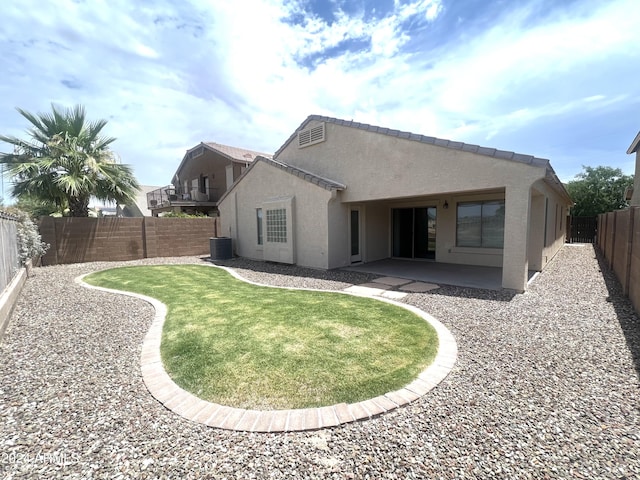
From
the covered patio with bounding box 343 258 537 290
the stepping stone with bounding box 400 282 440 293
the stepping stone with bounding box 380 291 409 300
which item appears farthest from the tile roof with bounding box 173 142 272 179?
the stepping stone with bounding box 380 291 409 300

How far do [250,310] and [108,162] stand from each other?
12.1 meters

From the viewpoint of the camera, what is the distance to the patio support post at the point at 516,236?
719cm

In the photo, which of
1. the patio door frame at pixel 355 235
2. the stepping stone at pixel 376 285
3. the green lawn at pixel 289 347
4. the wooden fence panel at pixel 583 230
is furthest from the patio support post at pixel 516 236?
the wooden fence panel at pixel 583 230

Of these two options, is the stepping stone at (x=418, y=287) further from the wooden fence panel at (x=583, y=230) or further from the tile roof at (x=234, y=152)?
the wooden fence panel at (x=583, y=230)

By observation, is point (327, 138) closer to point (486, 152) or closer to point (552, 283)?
point (486, 152)

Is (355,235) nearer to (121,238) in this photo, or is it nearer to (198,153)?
(121,238)

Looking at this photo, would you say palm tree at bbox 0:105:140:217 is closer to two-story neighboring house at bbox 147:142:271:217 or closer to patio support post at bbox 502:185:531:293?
two-story neighboring house at bbox 147:142:271:217

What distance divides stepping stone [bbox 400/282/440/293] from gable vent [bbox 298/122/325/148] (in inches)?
284

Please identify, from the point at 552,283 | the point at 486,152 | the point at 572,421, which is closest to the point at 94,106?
the point at 486,152

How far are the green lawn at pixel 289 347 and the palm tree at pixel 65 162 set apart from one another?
8.66 meters

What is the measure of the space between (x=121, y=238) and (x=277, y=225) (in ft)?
27.3

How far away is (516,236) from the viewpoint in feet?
24.2

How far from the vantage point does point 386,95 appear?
38.8ft

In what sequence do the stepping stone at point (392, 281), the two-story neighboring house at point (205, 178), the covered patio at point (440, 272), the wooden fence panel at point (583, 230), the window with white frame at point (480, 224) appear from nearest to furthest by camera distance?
1. the covered patio at point (440, 272)
2. the stepping stone at point (392, 281)
3. the window with white frame at point (480, 224)
4. the wooden fence panel at point (583, 230)
5. the two-story neighboring house at point (205, 178)
